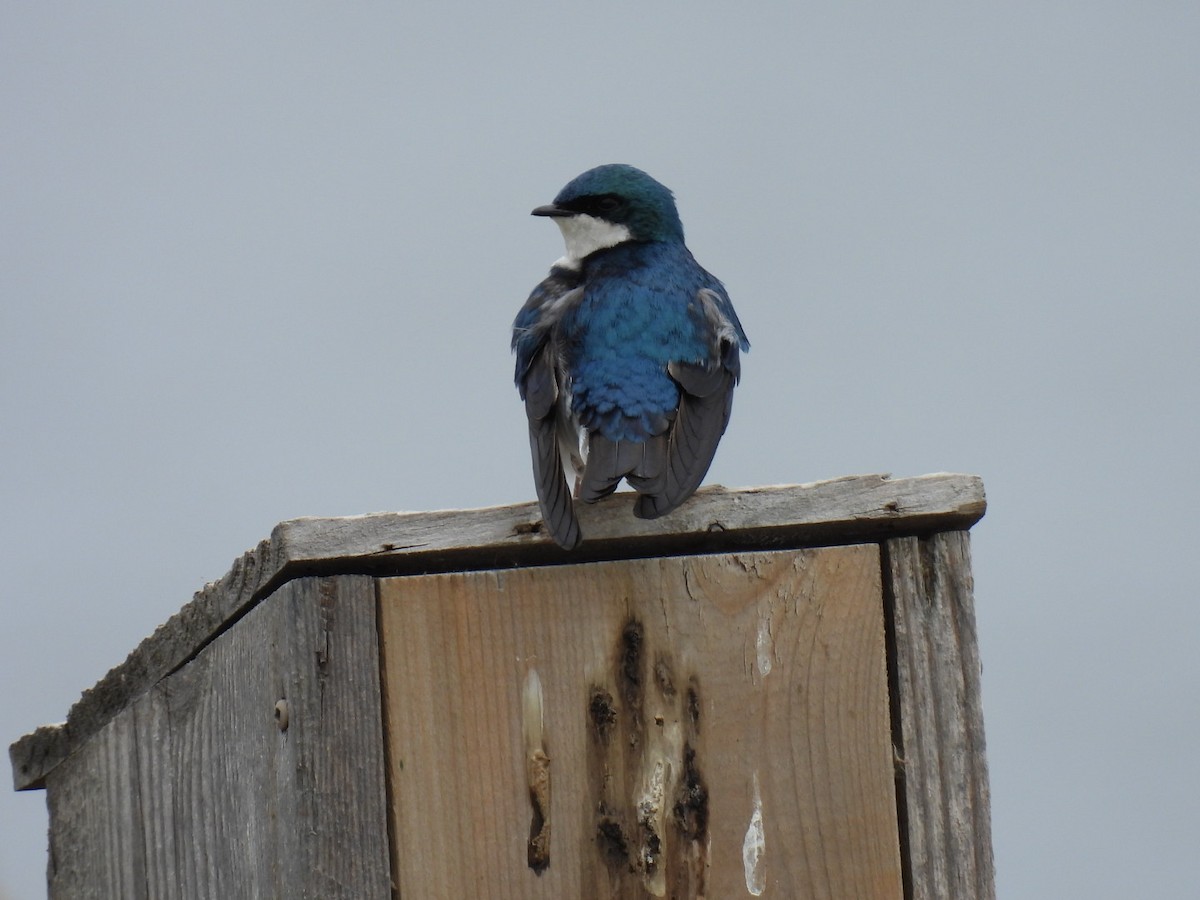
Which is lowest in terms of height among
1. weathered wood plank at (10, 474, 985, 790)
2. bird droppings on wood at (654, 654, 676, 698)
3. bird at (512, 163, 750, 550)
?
bird droppings on wood at (654, 654, 676, 698)

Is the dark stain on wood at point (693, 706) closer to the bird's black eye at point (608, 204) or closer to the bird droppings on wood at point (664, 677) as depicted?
the bird droppings on wood at point (664, 677)

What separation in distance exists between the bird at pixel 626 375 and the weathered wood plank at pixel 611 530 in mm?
44

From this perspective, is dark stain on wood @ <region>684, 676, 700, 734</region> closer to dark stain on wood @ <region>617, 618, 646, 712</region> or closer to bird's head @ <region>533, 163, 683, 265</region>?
dark stain on wood @ <region>617, 618, 646, 712</region>

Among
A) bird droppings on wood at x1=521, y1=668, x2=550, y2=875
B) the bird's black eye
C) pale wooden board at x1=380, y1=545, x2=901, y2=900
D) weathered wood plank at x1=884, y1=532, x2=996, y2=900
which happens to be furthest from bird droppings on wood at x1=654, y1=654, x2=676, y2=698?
the bird's black eye

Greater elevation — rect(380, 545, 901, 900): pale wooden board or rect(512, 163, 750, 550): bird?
rect(512, 163, 750, 550): bird

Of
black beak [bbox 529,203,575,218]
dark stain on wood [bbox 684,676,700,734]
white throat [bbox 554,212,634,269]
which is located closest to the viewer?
dark stain on wood [bbox 684,676,700,734]

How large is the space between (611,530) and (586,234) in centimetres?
133

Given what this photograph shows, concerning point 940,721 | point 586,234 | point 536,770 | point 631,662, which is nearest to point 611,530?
point 631,662

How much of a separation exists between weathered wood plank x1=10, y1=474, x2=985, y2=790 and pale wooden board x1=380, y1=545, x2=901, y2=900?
31mm

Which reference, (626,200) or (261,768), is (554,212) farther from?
(261,768)

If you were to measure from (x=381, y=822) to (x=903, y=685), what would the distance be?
66 cm

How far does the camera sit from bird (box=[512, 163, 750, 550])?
219cm

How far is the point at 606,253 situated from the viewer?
3.07 meters

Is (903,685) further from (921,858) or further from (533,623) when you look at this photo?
(533,623)
